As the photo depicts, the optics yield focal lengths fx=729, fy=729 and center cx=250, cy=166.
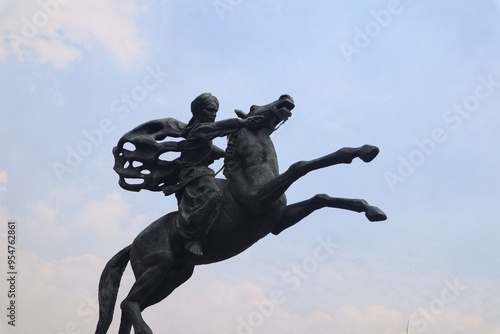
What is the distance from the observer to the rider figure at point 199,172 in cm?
698

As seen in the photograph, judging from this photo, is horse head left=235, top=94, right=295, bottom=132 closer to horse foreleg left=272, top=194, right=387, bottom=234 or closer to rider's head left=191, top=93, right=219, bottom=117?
rider's head left=191, top=93, right=219, bottom=117

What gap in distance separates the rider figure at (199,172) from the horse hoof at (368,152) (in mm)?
1222

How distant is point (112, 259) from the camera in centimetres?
761

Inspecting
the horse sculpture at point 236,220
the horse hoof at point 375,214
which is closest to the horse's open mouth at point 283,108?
the horse sculpture at point 236,220

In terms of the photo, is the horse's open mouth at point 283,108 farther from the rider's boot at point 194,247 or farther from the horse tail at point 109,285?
the horse tail at point 109,285

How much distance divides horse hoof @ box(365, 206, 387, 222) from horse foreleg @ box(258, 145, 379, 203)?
0.48 metres

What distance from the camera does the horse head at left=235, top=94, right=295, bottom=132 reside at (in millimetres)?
7102

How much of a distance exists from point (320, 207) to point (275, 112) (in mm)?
1021

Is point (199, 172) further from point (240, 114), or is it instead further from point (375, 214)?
point (375, 214)

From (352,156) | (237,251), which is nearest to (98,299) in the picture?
(237,251)

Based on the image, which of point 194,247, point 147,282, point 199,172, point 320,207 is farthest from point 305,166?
point 147,282

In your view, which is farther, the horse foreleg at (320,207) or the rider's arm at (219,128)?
the rider's arm at (219,128)

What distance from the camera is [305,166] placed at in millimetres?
6625

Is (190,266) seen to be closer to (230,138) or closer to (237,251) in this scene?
(237,251)
